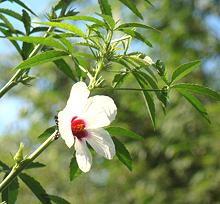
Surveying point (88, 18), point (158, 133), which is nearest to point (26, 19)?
point (88, 18)

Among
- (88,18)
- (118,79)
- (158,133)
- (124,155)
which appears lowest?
(158,133)

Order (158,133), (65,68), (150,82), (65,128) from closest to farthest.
A: (65,128)
(150,82)
(65,68)
(158,133)

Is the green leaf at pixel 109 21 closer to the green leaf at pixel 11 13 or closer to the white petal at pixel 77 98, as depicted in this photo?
the white petal at pixel 77 98

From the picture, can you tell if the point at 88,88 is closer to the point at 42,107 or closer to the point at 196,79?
the point at 196,79

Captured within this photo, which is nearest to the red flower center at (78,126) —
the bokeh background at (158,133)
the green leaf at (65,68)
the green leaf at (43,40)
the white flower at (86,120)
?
the white flower at (86,120)

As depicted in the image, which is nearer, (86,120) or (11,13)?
(86,120)

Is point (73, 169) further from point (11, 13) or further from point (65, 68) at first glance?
point (11, 13)

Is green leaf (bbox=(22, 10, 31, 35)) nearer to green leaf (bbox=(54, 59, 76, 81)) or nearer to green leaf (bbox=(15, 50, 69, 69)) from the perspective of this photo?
green leaf (bbox=(54, 59, 76, 81))
